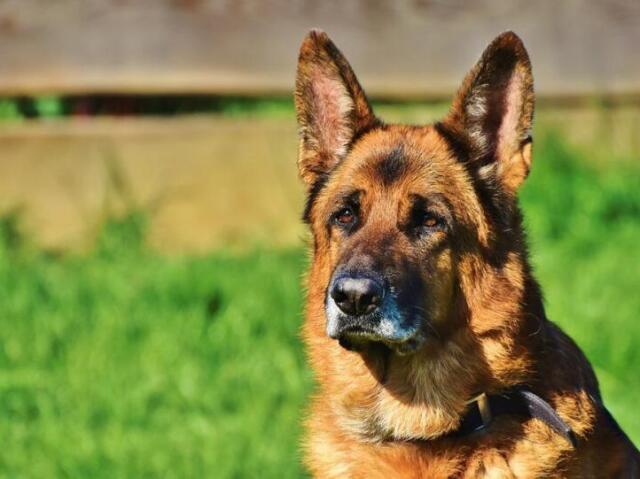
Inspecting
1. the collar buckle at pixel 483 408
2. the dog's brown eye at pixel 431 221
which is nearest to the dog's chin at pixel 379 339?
the collar buckle at pixel 483 408

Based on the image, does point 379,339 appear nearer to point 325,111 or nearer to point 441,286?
point 441,286

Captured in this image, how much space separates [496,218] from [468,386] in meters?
0.58

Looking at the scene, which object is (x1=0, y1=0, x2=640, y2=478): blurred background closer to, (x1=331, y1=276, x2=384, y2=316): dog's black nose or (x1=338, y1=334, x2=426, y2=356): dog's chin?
(x1=338, y1=334, x2=426, y2=356): dog's chin

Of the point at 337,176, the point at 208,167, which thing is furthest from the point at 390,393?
the point at 208,167

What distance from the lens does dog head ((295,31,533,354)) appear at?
4133 mm

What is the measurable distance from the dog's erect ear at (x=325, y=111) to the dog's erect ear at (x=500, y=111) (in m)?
0.36

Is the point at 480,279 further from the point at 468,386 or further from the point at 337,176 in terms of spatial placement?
the point at 337,176

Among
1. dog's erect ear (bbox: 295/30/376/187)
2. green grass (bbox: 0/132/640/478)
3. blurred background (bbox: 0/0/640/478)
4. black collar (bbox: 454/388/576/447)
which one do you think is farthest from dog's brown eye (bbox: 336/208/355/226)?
blurred background (bbox: 0/0/640/478)

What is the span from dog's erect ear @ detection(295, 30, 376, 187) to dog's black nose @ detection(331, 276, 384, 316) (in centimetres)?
71

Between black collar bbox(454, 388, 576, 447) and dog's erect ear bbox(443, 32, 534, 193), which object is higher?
dog's erect ear bbox(443, 32, 534, 193)

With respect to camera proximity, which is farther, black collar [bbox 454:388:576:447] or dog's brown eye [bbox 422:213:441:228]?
dog's brown eye [bbox 422:213:441:228]

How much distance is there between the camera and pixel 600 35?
8.11 m

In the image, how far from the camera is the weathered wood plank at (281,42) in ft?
25.9

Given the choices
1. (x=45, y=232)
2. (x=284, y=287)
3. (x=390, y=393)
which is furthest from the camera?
(x=45, y=232)
